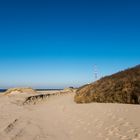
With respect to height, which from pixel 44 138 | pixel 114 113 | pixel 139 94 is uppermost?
pixel 139 94

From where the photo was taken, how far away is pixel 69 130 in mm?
11352

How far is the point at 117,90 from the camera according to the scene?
57.9ft

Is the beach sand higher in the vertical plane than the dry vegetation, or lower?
lower

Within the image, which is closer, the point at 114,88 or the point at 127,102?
the point at 127,102

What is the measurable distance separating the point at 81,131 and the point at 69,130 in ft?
2.40

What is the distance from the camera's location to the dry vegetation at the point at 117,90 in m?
16.5

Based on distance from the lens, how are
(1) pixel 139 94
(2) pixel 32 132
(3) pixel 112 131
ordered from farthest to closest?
(1) pixel 139 94 → (2) pixel 32 132 → (3) pixel 112 131

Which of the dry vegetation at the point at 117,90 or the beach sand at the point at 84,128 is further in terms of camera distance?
the dry vegetation at the point at 117,90

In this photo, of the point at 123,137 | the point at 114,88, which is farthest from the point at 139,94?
the point at 123,137

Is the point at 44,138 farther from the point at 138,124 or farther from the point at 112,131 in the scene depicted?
the point at 138,124

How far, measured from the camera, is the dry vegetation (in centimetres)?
1645

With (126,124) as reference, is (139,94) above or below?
above

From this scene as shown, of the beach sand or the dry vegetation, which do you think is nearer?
the beach sand

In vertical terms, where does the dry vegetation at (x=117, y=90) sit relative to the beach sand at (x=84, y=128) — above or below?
above
